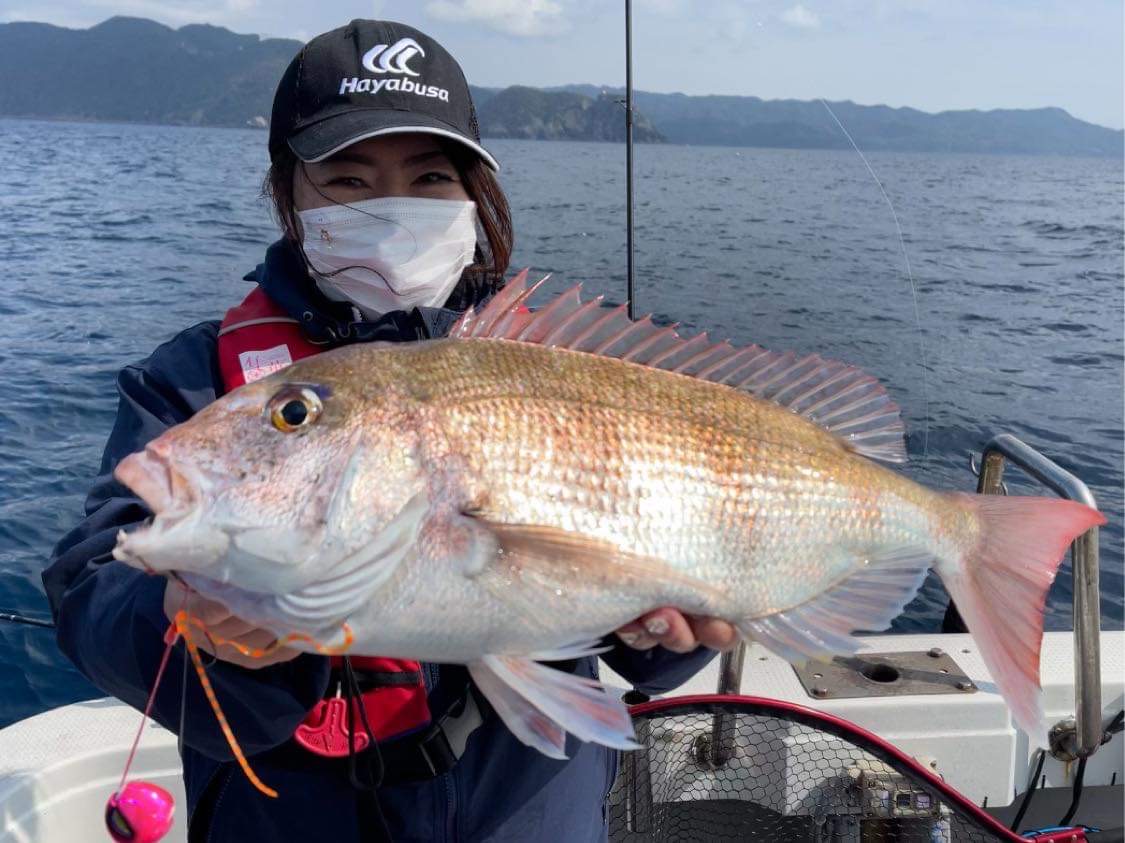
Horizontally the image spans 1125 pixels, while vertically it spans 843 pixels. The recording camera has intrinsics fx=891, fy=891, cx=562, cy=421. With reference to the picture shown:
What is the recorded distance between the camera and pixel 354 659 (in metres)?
2.05

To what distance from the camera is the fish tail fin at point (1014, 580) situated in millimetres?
2012

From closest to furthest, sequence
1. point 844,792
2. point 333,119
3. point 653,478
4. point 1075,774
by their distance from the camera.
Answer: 1. point 653,478
2. point 333,119
3. point 844,792
4. point 1075,774

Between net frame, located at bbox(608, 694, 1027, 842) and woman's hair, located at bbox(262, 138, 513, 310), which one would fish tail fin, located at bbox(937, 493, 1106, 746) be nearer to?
net frame, located at bbox(608, 694, 1027, 842)

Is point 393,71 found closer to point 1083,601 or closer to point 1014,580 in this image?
point 1014,580

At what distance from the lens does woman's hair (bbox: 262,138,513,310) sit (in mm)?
2469

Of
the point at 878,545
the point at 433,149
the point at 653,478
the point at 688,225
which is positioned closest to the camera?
the point at 653,478

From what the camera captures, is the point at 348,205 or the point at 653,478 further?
the point at 348,205

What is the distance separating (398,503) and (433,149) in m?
1.25

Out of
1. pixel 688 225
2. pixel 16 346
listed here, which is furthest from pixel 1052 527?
pixel 688 225

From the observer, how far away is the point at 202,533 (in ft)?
4.85

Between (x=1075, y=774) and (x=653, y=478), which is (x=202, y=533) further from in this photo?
(x=1075, y=774)

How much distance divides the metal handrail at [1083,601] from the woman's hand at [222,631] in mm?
2359

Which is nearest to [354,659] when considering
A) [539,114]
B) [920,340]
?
[920,340]

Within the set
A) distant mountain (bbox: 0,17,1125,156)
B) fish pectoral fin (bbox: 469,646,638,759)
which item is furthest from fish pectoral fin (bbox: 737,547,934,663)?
distant mountain (bbox: 0,17,1125,156)
